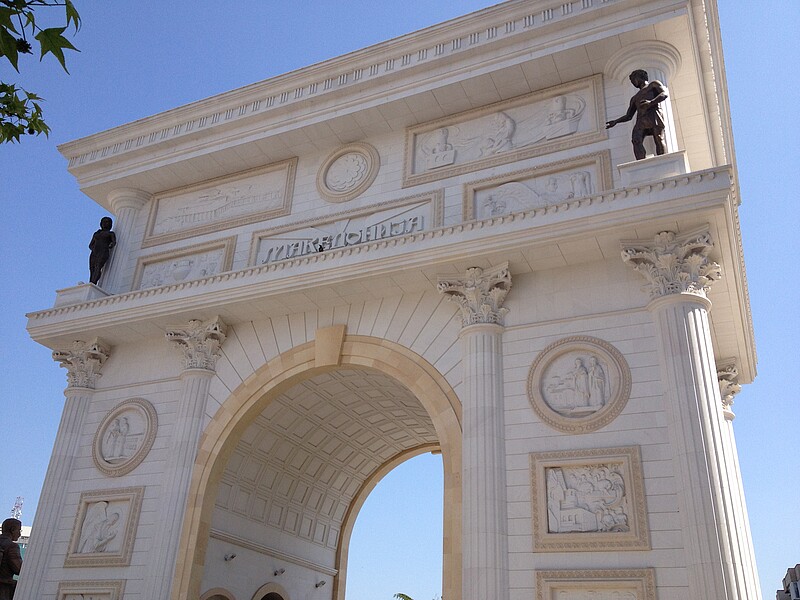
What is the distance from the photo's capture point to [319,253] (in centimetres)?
1598

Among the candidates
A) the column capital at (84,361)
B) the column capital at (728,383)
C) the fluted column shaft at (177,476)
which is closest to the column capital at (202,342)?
the fluted column shaft at (177,476)

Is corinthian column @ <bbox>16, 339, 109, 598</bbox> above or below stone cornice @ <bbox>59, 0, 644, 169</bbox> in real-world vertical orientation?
below

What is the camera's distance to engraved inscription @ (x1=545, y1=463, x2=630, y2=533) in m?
12.1

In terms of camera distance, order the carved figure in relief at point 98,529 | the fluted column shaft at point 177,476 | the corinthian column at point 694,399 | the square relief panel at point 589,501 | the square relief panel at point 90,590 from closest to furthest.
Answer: the corinthian column at point 694,399, the square relief panel at point 589,501, the fluted column shaft at point 177,476, the square relief panel at point 90,590, the carved figure in relief at point 98,529

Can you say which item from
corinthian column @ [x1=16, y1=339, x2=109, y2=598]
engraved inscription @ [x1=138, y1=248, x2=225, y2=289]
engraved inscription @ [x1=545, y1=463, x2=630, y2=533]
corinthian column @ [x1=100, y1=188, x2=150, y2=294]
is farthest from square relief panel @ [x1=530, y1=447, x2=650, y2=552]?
corinthian column @ [x1=100, y1=188, x2=150, y2=294]

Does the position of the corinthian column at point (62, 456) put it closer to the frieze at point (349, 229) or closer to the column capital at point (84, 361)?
the column capital at point (84, 361)

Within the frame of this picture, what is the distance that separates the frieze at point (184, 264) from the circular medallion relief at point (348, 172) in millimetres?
2718

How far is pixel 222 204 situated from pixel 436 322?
7.33m

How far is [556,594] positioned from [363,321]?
268 inches

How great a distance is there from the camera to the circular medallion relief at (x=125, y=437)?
16.9 metres

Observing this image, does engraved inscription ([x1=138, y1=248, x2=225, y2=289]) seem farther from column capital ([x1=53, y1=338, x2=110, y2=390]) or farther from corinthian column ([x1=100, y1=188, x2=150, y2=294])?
column capital ([x1=53, y1=338, x2=110, y2=390])

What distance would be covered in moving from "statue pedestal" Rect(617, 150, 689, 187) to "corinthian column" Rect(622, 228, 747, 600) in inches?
43.1

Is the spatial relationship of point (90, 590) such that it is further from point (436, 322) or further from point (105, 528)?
point (436, 322)

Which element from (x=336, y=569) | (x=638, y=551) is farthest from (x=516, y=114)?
(x=336, y=569)
